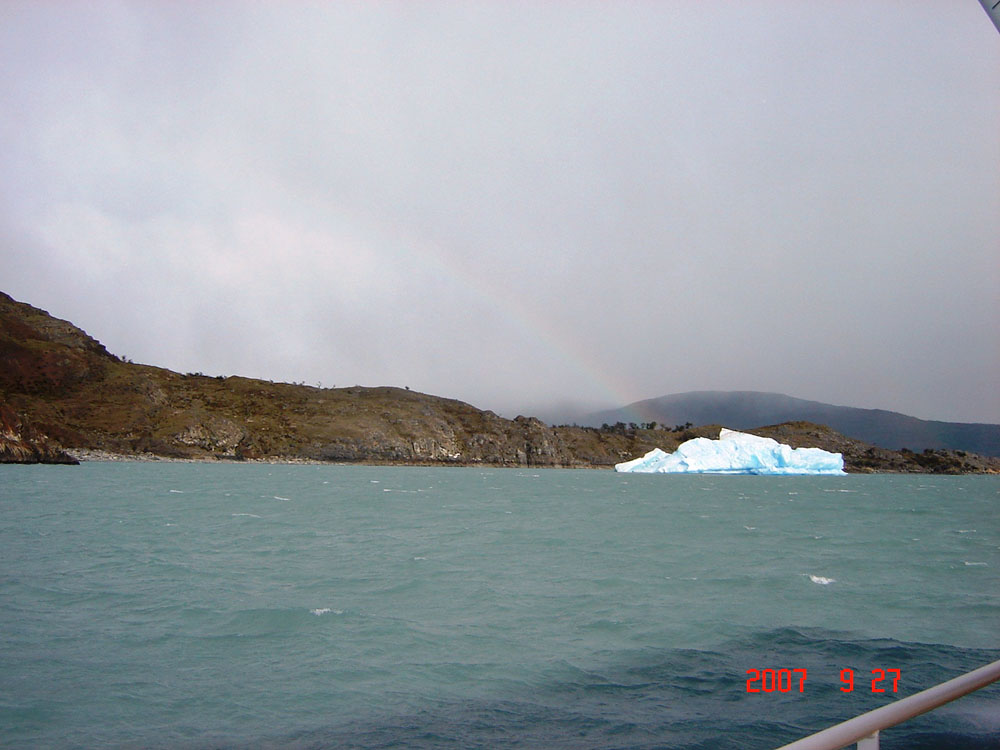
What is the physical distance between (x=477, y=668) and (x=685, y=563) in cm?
1552

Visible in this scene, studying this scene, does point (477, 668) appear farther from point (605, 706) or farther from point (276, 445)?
point (276, 445)

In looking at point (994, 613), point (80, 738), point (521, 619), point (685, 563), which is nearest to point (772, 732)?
point (521, 619)

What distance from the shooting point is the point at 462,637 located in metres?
14.8

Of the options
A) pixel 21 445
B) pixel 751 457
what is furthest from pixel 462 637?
pixel 751 457

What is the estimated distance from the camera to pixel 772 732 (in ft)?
31.9
